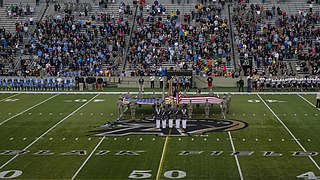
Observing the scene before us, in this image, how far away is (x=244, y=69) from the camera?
4928 cm

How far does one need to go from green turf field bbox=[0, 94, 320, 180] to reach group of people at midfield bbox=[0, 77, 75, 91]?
8.83 meters

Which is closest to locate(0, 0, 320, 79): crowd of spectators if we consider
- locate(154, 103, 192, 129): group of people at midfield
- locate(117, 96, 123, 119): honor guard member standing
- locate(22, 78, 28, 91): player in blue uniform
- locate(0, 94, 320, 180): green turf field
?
locate(22, 78, 28, 91): player in blue uniform

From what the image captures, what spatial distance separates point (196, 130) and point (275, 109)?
7.56m

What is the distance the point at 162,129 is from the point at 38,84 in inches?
724

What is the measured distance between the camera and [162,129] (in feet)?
98.1

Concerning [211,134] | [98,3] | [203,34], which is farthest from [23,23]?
[211,134]

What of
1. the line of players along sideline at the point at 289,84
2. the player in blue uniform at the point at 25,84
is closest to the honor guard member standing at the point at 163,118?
the line of players along sideline at the point at 289,84

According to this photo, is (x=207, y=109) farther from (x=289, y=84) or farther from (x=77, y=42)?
(x=77, y=42)

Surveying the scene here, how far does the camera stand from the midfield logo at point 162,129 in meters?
29.2

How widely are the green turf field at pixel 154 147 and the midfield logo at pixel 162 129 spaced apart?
52 cm

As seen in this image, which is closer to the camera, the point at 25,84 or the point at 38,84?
the point at 25,84

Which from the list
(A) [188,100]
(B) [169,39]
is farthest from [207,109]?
(B) [169,39]

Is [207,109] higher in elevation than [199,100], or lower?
lower

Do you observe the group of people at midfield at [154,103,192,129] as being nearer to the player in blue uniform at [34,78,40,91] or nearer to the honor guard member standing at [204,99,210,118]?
the honor guard member standing at [204,99,210,118]
